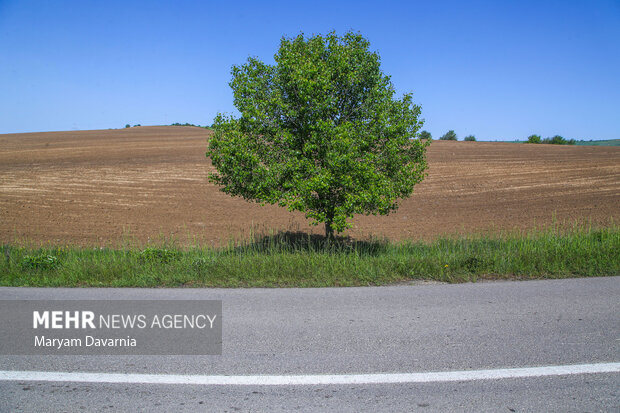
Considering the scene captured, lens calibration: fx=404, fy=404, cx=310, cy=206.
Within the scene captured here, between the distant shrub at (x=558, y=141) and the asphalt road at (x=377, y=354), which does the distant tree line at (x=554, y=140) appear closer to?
the distant shrub at (x=558, y=141)

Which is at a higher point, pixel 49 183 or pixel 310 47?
pixel 310 47

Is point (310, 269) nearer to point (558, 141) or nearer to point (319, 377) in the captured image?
point (319, 377)

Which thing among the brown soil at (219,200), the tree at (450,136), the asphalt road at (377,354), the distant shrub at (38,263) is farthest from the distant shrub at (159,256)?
the tree at (450,136)

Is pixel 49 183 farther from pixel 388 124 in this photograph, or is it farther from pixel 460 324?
pixel 460 324

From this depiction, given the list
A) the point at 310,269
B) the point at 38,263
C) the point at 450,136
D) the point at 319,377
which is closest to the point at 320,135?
the point at 310,269

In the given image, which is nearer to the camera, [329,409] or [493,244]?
[329,409]

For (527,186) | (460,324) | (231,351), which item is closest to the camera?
(231,351)

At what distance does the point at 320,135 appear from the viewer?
9242 mm

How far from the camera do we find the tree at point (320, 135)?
9086 mm

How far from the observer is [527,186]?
24.0 m

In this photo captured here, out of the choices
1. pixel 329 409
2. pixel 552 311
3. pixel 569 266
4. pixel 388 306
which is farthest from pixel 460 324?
pixel 569 266

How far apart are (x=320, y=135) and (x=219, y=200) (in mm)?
13385

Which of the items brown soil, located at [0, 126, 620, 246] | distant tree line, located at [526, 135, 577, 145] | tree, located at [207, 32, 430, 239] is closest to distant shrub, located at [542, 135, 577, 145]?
distant tree line, located at [526, 135, 577, 145]

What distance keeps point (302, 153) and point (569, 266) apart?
5907mm
